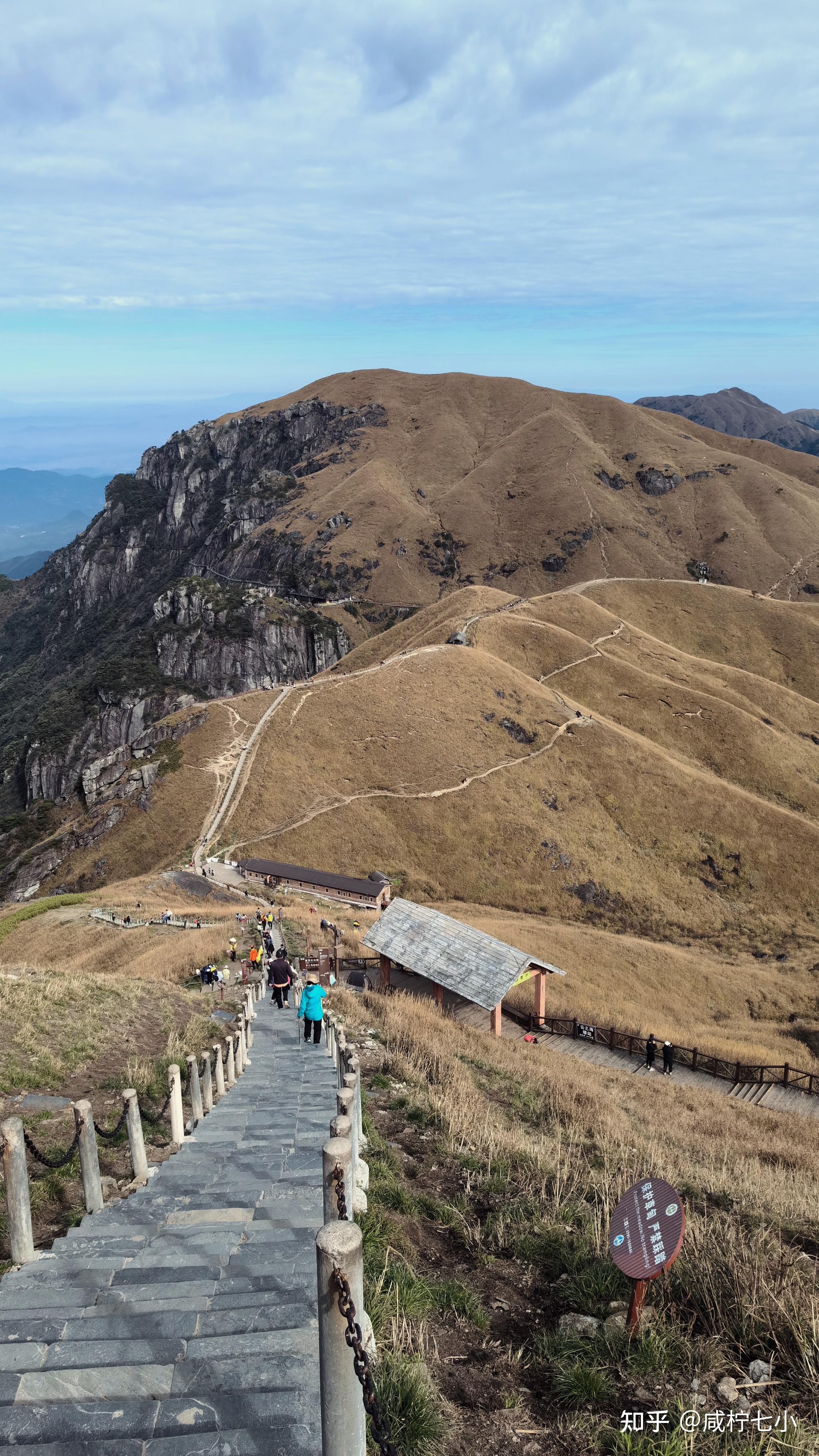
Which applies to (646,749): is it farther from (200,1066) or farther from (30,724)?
(30,724)

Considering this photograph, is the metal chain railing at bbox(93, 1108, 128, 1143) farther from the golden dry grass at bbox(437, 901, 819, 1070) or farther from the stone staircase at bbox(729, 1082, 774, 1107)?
the golden dry grass at bbox(437, 901, 819, 1070)

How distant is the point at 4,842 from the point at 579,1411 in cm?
9893

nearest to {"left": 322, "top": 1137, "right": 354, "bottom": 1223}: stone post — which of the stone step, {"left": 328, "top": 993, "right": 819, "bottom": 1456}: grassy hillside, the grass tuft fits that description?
the stone step

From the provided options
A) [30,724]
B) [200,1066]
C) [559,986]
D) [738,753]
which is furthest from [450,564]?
[200,1066]

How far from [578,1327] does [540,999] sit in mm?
24753

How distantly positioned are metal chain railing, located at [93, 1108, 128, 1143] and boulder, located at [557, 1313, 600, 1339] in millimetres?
4152

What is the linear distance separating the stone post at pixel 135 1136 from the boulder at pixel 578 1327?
4.29m

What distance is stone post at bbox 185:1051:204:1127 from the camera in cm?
992

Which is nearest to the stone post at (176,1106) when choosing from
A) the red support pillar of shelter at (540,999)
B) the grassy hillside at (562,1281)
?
the grassy hillside at (562,1281)

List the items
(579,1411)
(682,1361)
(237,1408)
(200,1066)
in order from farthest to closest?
(200,1066) → (682,1361) → (579,1411) → (237,1408)

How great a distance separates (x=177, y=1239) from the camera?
5.82 m

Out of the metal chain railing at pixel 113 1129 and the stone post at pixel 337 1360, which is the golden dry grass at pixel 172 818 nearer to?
the metal chain railing at pixel 113 1129

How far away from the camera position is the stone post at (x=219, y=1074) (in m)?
11.4

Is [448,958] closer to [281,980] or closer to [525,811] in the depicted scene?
[281,980]
